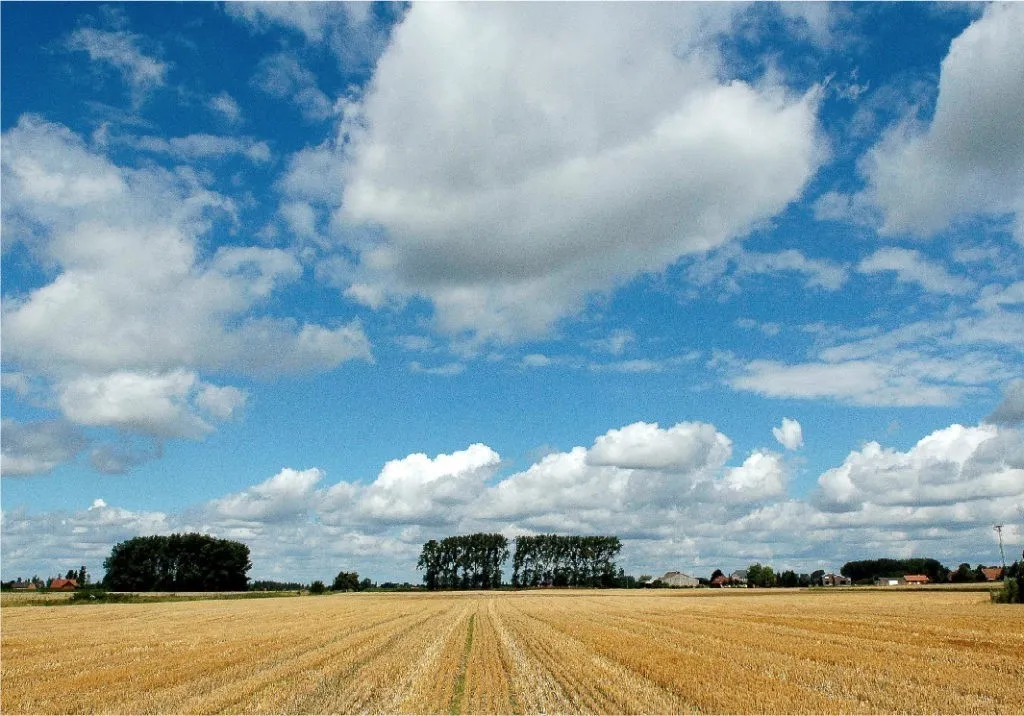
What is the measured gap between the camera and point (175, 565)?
177 metres

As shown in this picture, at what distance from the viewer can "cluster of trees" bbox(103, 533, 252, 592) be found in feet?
569

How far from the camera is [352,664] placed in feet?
79.7

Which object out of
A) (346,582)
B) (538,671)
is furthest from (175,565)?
(538,671)

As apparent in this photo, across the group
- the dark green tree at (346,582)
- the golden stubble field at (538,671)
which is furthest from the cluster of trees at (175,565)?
the golden stubble field at (538,671)

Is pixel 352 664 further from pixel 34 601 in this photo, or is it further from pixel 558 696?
pixel 34 601

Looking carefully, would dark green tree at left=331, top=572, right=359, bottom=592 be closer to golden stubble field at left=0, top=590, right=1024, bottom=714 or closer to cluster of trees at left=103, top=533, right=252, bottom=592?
cluster of trees at left=103, top=533, right=252, bottom=592

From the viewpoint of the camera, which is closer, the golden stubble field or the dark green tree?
the golden stubble field

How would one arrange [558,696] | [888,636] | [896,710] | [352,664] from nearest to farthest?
[896,710]
[558,696]
[352,664]
[888,636]

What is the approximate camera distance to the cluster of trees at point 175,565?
6831 inches

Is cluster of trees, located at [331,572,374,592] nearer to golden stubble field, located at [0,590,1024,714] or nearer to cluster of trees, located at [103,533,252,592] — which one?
cluster of trees, located at [103,533,252,592]

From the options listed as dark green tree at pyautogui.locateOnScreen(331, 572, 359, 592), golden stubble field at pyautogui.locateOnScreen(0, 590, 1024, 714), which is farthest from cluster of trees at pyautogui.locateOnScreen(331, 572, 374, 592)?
golden stubble field at pyautogui.locateOnScreen(0, 590, 1024, 714)

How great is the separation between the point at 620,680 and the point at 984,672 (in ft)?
31.7

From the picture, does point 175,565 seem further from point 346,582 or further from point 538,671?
point 538,671

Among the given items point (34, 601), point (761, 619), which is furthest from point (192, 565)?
point (761, 619)
